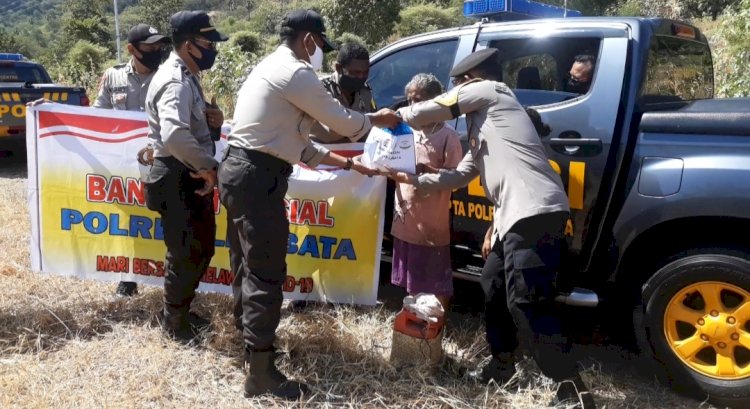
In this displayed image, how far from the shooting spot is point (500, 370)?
3211 mm

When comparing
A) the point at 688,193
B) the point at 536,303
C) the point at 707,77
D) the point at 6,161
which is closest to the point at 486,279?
the point at 536,303

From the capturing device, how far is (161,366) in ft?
11.0

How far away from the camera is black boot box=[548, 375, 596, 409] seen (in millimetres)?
2832

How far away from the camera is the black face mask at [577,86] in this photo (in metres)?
3.34

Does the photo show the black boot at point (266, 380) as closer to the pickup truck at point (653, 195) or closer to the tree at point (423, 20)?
the pickup truck at point (653, 195)

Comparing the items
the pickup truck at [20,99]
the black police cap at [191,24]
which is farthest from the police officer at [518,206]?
the pickup truck at [20,99]

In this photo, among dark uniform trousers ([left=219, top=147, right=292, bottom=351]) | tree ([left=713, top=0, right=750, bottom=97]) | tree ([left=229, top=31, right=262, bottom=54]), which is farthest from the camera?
tree ([left=229, top=31, right=262, bottom=54])

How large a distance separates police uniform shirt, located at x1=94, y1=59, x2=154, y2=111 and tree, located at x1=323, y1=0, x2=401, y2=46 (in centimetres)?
2203

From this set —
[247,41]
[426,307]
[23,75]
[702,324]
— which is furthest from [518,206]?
[247,41]

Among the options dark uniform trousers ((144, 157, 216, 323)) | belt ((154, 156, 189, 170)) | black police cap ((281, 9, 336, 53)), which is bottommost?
dark uniform trousers ((144, 157, 216, 323))

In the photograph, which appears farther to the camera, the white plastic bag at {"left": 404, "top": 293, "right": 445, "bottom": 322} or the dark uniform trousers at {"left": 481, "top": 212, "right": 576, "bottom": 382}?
the white plastic bag at {"left": 404, "top": 293, "right": 445, "bottom": 322}

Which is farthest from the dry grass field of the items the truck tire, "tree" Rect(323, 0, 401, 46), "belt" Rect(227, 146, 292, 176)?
"tree" Rect(323, 0, 401, 46)

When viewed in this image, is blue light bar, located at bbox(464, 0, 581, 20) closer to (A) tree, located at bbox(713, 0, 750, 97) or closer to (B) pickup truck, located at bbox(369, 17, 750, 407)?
(B) pickup truck, located at bbox(369, 17, 750, 407)

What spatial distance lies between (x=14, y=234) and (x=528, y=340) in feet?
16.0
